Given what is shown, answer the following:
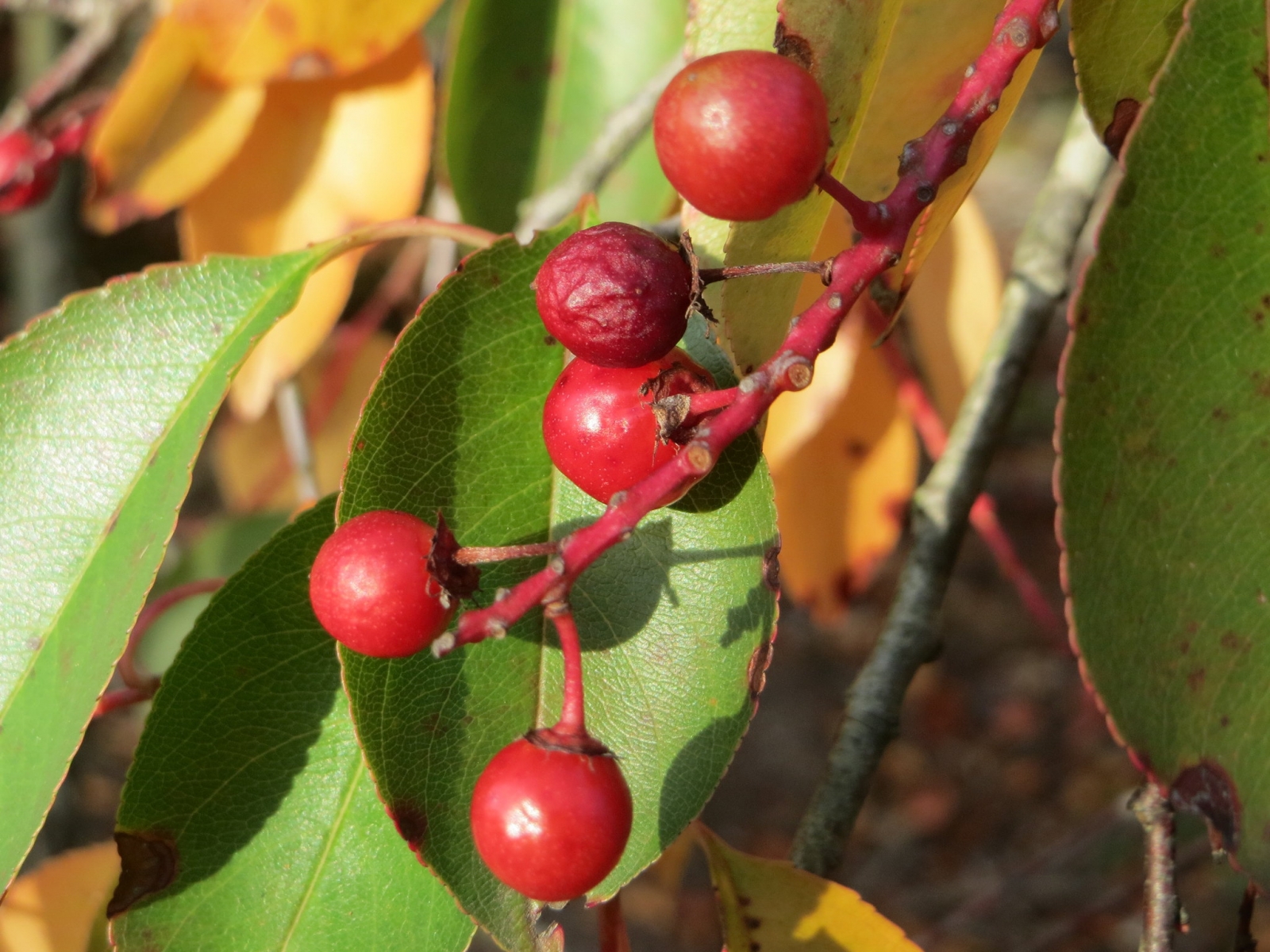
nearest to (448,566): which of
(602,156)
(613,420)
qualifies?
(613,420)

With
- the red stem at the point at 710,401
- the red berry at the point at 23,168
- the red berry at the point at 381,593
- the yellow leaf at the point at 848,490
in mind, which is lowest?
the yellow leaf at the point at 848,490

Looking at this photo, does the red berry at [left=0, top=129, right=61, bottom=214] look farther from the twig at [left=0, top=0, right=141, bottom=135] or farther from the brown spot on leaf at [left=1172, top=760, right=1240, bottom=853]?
the brown spot on leaf at [left=1172, top=760, right=1240, bottom=853]

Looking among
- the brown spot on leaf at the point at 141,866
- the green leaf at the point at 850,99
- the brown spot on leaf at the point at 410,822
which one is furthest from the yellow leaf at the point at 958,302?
the brown spot on leaf at the point at 141,866

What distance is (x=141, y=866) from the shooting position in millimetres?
973

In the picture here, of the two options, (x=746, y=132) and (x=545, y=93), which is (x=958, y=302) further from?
(x=746, y=132)

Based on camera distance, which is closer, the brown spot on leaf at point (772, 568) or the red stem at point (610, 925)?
the brown spot on leaf at point (772, 568)

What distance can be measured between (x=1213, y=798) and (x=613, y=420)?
0.49m

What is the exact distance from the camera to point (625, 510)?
674 mm

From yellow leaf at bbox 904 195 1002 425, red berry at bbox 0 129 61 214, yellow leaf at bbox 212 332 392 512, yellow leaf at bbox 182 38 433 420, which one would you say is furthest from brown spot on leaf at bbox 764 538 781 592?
yellow leaf at bbox 212 332 392 512

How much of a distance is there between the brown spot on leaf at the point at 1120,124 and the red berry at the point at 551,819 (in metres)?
0.64

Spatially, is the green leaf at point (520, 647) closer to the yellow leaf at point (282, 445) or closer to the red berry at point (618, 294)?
the red berry at point (618, 294)

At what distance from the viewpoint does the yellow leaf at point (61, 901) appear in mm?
1482

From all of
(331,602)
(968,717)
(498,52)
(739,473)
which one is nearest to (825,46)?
(739,473)

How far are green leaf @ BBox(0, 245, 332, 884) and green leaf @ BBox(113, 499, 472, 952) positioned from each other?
3.7 inches
